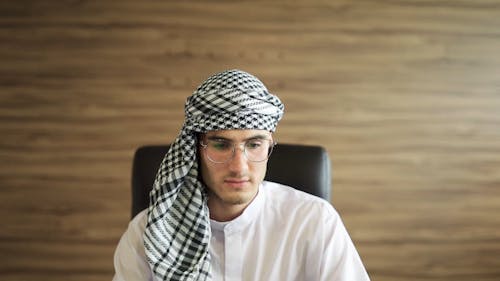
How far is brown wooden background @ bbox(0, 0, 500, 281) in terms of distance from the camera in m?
2.31

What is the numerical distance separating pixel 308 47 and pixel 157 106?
88cm

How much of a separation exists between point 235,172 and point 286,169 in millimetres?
308

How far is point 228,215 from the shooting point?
1.33m

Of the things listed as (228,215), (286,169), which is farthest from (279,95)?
(228,215)

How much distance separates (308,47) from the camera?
233 cm

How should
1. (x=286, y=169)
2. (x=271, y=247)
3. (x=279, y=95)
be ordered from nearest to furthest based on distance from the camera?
(x=271, y=247) < (x=286, y=169) < (x=279, y=95)

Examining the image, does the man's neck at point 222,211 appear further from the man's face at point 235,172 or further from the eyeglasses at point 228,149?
the eyeglasses at point 228,149

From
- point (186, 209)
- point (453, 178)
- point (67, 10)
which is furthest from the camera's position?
point (453, 178)

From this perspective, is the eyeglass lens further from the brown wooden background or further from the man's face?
the brown wooden background

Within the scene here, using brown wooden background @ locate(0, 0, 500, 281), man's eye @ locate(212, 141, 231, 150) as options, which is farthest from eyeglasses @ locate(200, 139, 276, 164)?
brown wooden background @ locate(0, 0, 500, 281)

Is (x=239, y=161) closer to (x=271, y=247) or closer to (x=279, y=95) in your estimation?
(x=271, y=247)

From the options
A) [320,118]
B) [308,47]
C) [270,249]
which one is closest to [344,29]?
[308,47]

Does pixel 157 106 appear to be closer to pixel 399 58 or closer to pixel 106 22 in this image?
pixel 106 22

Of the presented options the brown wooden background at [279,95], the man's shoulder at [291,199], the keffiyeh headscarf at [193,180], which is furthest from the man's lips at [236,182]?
the brown wooden background at [279,95]
